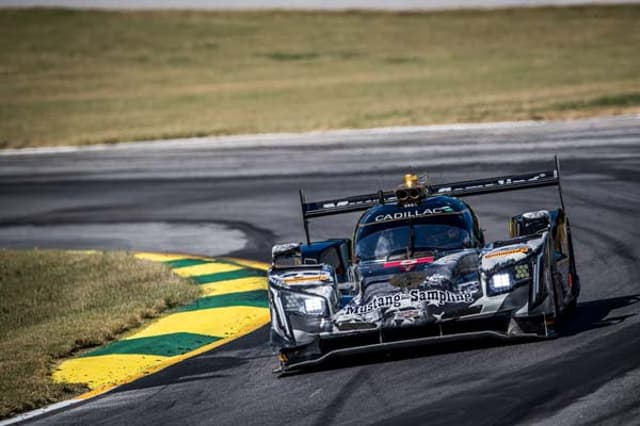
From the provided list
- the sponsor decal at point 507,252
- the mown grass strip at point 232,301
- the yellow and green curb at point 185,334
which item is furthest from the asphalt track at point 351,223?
the mown grass strip at point 232,301

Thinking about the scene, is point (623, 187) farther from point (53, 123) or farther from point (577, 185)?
→ point (53, 123)

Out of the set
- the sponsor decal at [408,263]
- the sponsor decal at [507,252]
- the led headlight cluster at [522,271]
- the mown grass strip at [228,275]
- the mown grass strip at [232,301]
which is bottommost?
the mown grass strip at [232,301]

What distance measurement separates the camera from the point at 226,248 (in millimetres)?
18250

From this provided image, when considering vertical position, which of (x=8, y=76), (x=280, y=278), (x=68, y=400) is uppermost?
(x=8, y=76)

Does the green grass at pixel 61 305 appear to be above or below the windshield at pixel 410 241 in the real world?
below

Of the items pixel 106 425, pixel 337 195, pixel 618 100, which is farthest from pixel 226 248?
pixel 618 100

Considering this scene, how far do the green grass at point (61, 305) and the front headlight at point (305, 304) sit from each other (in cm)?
200

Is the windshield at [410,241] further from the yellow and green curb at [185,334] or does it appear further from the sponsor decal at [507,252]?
the yellow and green curb at [185,334]

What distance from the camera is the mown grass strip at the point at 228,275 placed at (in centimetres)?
1552

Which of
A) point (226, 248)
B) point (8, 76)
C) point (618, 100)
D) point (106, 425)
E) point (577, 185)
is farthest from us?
point (8, 76)

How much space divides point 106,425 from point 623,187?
11986 millimetres

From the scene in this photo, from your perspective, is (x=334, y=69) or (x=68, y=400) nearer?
(x=68, y=400)

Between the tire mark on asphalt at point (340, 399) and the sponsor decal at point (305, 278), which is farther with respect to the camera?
the sponsor decal at point (305, 278)

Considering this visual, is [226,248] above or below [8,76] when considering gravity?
below
